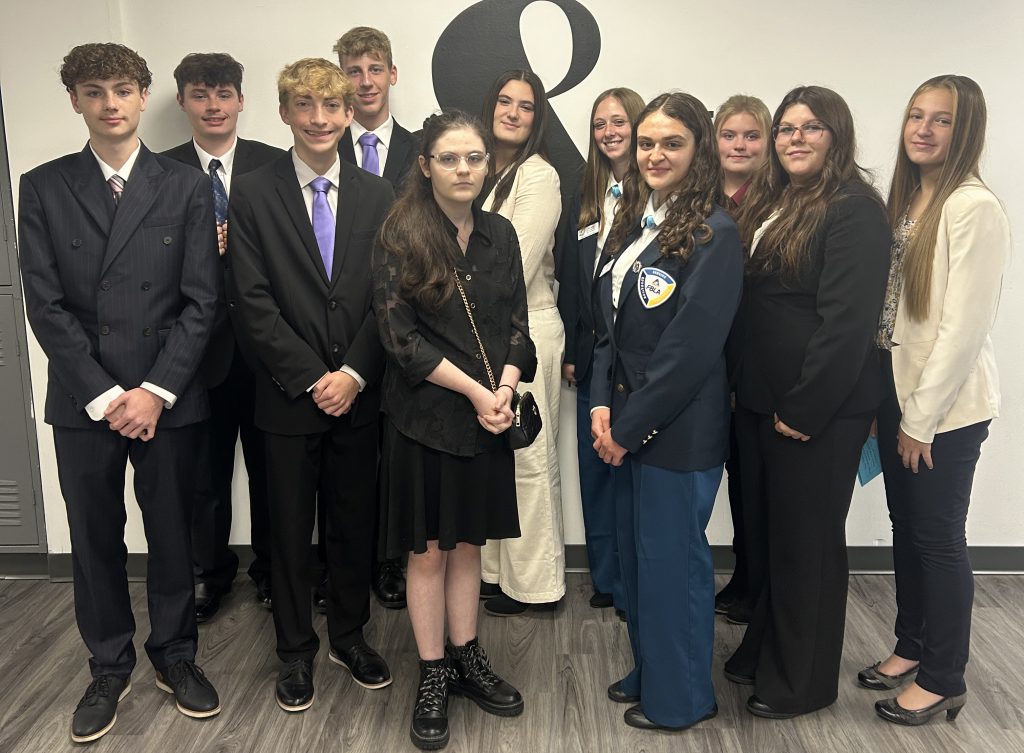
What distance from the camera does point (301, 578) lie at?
8.52ft


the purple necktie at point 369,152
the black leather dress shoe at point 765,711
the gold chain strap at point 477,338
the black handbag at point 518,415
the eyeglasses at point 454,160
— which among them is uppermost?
the purple necktie at point 369,152

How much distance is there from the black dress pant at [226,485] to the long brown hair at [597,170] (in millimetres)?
1353

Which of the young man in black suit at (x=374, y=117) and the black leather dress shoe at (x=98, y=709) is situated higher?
the young man in black suit at (x=374, y=117)

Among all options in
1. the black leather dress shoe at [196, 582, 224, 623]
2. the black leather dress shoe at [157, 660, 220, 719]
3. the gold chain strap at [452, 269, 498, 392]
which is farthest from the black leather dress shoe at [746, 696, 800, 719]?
the black leather dress shoe at [196, 582, 224, 623]

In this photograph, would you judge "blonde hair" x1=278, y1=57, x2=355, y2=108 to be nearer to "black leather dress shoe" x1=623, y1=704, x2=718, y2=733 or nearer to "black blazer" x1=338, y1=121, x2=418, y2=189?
"black blazer" x1=338, y1=121, x2=418, y2=189

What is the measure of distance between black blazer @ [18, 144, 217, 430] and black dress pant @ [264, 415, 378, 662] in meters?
0.36

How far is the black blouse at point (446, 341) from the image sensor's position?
2.27 m

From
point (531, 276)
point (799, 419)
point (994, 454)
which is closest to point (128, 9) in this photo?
point (531, 276)

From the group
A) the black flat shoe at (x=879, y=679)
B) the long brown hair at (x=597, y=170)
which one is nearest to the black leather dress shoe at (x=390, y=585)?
the long brown hair at (x=597, y=170)

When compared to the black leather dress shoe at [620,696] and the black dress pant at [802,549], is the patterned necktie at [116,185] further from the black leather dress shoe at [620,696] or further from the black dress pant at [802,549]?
the black leather dress shoe at [620,696]

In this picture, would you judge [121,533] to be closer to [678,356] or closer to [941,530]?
[678,356]

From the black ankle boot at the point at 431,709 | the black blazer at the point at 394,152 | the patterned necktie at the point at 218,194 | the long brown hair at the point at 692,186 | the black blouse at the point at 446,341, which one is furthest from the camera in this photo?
the black blazer at the point at 394,152

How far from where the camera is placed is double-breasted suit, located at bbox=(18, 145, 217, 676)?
2.36 metres

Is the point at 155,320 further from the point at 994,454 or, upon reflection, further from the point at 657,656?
the point at 994,454
